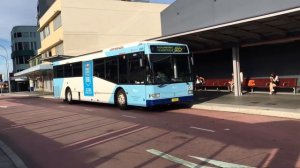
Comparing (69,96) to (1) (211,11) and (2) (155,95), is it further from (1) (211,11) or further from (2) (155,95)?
(2) (155,95)

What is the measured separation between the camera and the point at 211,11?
1102 inches

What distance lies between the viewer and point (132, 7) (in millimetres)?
55312

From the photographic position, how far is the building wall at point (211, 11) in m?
23.2

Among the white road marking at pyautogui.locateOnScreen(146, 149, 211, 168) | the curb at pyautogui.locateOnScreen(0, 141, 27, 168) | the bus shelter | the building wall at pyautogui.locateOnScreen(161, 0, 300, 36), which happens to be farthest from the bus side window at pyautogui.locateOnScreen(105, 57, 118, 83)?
the white road marking at pyautogui.locateOnScreen(146, 149, 211, 168)

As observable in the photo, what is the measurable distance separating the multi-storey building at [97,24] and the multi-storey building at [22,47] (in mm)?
60990

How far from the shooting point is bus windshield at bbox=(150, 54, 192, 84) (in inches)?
700

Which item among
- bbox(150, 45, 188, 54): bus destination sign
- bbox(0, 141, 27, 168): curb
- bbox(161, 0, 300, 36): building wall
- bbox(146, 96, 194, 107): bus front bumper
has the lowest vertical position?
bbox(0, 141, 27, 168): curb

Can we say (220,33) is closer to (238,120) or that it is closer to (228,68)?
(228,68)

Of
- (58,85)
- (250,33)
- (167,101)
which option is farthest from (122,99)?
(58,85)

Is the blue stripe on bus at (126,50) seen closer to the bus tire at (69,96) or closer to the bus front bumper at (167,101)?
the bus front bumper at (167,101)

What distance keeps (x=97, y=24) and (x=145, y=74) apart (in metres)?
36.2

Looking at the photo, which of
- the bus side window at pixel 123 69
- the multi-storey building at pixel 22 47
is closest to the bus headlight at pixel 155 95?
the bus side window at pixel 123 69

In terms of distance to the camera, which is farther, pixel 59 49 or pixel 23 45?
pixel 23 45

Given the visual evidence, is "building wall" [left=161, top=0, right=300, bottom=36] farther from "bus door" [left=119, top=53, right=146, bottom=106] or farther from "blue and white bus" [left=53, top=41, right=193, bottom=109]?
"bus door" [left=119, top=53, right=146, bottom=106]
